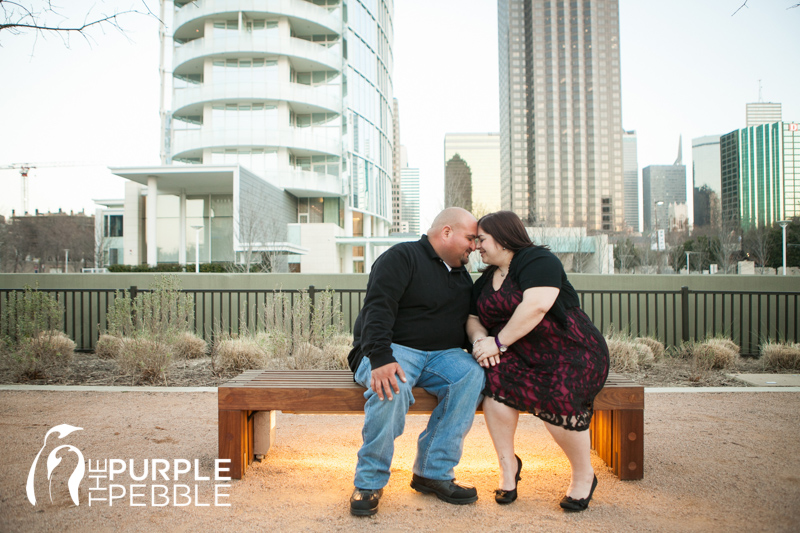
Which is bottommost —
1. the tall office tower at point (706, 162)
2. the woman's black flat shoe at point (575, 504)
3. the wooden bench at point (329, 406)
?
the woman's black flat shoe at point (575, 504)

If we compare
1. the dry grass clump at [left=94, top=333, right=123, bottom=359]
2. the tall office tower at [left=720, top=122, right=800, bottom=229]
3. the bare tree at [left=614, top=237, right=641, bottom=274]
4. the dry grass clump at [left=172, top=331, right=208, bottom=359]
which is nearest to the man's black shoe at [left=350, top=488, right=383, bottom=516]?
the dry grass clump at [left=172, top=331, right=208, bottom=359]

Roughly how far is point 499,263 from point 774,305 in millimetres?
8480

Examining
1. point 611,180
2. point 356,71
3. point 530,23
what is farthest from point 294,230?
point 530,23

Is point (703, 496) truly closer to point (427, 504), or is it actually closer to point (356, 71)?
point (427, 504)

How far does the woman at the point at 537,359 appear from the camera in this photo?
2.87 metres

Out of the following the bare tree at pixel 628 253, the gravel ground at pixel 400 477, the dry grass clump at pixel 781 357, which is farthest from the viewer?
the bare tree at pixel 628 253

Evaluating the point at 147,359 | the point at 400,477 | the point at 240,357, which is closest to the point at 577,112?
the point at 240,357

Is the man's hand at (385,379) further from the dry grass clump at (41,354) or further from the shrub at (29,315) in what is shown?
the shrub at (29,315)

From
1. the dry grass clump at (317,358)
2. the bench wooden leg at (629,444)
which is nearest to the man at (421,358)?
the bench wooden leg at (629,444)

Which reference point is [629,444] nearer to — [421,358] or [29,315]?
[421,358]

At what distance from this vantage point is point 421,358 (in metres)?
3.14

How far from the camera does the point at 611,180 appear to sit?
13262cm

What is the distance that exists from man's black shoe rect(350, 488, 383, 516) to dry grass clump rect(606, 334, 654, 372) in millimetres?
5114

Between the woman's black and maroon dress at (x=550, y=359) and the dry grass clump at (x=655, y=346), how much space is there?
5.59m
